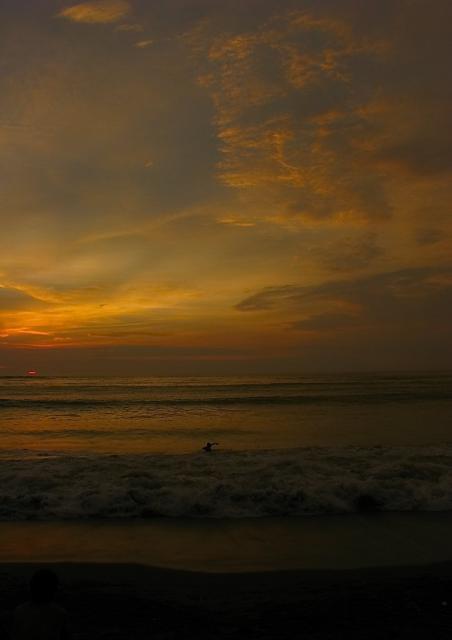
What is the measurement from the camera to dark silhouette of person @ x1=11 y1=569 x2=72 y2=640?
14.0 ft

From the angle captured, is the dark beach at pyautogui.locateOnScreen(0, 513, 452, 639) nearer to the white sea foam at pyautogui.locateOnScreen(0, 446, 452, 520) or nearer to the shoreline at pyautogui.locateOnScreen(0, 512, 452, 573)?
the shoreline at pyautogui.locateOnScreen(0, 512, 452, 573)

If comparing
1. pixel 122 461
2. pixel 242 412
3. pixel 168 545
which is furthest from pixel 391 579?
pixel 242 412

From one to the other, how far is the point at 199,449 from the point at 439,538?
12297 millimetres

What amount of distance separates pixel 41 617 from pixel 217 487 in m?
9.04

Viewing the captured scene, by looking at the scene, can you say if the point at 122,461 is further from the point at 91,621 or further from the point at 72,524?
the point at 91,621

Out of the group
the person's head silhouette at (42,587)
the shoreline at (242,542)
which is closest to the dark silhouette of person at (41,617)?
the person's head silhouette at (42,587)

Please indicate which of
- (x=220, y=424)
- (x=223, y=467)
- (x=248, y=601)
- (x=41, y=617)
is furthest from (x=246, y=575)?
(x=220, y=424)

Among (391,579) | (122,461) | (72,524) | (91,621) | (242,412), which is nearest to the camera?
(91,621)

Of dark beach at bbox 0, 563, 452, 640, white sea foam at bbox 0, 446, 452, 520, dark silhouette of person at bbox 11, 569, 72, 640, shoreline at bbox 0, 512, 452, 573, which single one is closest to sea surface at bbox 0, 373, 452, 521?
white sea foam at bbox 0, 446, 452, 520

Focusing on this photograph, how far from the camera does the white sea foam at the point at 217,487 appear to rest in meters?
12.0

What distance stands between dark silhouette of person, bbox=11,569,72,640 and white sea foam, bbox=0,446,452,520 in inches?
298

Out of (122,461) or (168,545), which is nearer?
(168,545)

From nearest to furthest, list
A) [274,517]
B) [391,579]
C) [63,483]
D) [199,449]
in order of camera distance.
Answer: [391,579], [274,517], [63,483], [199,449]

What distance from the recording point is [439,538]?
32.5ft
